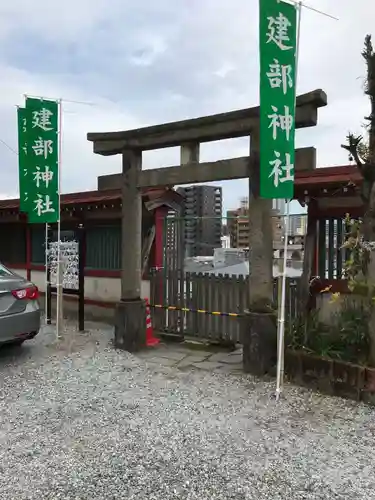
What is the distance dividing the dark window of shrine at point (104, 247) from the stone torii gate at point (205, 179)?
1977 mm

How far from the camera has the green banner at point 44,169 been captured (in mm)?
7316

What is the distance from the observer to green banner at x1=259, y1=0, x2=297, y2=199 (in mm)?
4707

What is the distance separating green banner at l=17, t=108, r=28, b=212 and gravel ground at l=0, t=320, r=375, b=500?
124 inches

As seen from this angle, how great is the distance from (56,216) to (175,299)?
251 centimetres

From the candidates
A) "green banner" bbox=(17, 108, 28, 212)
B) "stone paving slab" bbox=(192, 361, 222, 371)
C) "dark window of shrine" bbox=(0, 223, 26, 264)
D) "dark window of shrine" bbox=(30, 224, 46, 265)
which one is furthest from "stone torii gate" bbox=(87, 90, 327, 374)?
"dark window of shrine" bbox=(0, 223, 26, 264)

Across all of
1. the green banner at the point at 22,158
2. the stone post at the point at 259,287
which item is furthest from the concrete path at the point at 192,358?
the green banner at the point at 22,158

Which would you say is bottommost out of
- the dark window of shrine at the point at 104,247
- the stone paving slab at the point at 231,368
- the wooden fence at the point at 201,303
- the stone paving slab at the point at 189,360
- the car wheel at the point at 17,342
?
the stone paving slab at the point at 189,360

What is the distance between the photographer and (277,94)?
15.6 feet

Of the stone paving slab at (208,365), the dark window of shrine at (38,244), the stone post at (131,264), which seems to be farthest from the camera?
the dark window of shrine at (38,244)

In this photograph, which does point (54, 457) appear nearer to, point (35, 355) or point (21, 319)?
point (21, 319)

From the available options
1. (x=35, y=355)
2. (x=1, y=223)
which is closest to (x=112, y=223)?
(x=35, y=355)

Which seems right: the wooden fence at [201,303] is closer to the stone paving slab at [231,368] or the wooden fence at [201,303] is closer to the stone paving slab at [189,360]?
the stone paving slab at [189,360]

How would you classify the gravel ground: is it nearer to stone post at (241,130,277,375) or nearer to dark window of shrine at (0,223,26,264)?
stone post at (241,130,277,375)

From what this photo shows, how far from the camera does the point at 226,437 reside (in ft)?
12.3
